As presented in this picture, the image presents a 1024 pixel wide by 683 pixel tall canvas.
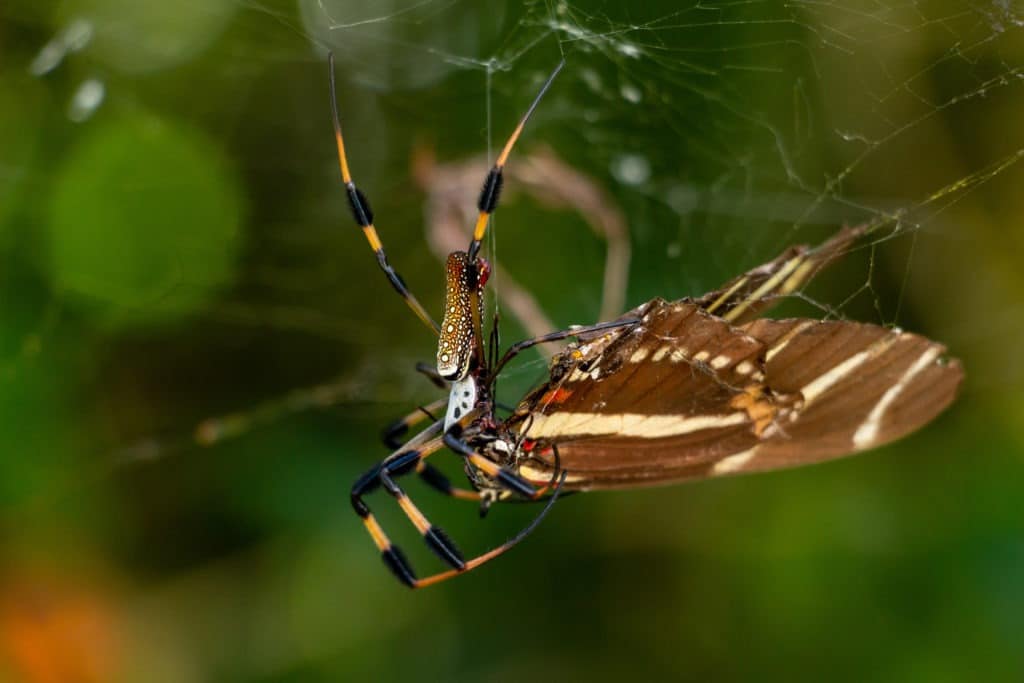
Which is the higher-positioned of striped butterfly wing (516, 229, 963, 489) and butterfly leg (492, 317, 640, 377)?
butterfly leg (492, 317, 640, 377)

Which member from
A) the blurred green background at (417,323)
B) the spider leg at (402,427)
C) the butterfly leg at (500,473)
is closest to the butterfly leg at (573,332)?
the butterfly leg at (500,473)

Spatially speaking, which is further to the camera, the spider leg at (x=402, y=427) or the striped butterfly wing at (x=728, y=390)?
the spider leg at (x=402, y=427)

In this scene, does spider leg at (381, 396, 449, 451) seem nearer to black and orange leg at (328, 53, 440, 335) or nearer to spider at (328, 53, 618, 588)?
spider at (328, 53, 618, 588)

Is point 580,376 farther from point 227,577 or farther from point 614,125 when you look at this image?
point 227,577

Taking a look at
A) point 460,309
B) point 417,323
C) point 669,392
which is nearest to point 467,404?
point 460,309

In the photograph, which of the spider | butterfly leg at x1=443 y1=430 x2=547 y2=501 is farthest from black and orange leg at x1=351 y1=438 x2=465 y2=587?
butterfly leg at x1=443 y1=430 x2=547 y2=501

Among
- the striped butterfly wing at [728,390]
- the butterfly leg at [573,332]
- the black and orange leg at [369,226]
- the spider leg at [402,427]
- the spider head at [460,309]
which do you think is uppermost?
the black and orange leg at [369,226]

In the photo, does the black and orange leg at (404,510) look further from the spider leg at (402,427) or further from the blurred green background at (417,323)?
the blurred green background at (417,323)
